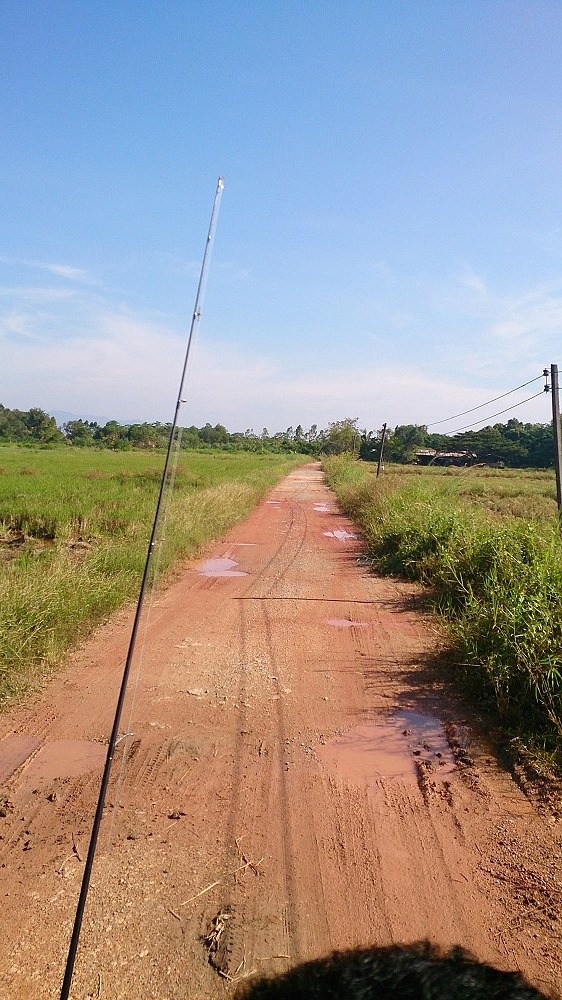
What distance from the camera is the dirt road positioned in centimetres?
234

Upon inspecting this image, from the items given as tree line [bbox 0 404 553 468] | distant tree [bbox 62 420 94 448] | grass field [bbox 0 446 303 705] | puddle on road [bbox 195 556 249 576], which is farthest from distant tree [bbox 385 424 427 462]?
puddle on road [bbox 195 556 249 576]

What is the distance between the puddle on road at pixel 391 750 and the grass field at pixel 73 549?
1734 mm

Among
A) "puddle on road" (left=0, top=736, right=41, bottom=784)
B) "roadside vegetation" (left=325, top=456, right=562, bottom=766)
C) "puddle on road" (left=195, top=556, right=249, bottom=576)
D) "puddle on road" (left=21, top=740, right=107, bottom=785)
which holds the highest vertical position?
"roadside vegetation" (left=325, top=456, right=562, bottom=766)

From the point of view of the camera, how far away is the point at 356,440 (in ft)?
228

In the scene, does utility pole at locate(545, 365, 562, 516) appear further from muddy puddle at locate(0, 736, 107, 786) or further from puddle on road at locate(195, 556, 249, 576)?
muddy puddle at locate(0, 736, 107, 786)

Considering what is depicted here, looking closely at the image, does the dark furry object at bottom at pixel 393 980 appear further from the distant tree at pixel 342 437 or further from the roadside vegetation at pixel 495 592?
the distant tree at pixel 342 437

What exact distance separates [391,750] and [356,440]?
218ft

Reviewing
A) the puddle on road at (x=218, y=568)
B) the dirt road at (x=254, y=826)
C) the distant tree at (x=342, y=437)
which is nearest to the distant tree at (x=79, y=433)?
the distant tree at (x=342, y=437)

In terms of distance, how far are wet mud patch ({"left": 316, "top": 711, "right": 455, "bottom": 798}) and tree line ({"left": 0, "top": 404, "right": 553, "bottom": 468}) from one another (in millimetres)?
41161

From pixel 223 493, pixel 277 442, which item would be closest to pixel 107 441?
pixel 277 442

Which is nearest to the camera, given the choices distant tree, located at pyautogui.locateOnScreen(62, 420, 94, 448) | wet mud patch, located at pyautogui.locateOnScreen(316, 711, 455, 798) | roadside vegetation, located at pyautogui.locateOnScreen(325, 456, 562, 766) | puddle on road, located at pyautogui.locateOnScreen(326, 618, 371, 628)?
wet mud patch, located at pyautogui.locateOnScreen(316, 711, 455, 798)

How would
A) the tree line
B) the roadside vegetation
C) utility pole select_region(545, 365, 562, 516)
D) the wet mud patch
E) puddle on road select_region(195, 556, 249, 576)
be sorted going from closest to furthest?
1. the wet mud patch
2. the roadside vegetation
3. utility pole select_region(545, 365, 562, 516)
4. puddle on road select_region(195, 556, 249, 576)
5. the tree line

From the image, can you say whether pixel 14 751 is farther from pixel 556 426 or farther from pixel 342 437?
pixel 342 437

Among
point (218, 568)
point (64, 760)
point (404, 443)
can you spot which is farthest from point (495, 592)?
point (404, 443)
